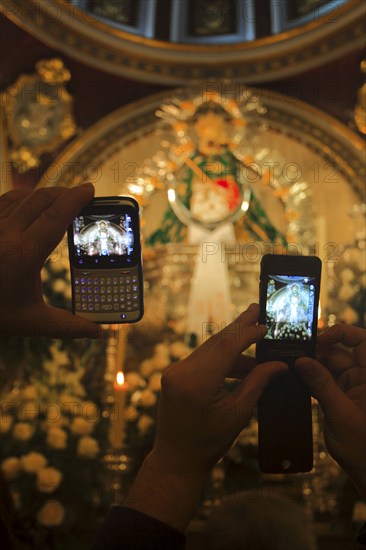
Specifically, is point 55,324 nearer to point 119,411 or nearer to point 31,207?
point 31,207

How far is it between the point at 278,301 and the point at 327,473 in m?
0.84

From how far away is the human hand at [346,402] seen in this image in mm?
610

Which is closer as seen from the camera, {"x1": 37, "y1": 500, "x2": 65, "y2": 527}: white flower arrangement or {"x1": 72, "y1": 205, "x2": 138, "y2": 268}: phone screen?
{"x1": 72, "y1": 205, "x2": 138, "y2": 268}: phone screen

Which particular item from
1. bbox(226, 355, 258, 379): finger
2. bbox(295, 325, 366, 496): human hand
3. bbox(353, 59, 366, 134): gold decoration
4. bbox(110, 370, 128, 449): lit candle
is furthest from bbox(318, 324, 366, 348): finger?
bbox(353, 59, 366, 134): gold decoration

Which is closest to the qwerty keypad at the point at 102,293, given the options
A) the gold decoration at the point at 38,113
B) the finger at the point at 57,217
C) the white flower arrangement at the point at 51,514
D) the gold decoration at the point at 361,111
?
the finger at the point at 57,217

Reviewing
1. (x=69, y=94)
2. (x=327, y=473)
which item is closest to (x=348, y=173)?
(x=69, y=94)

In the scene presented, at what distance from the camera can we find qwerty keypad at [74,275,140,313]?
0.81 meters

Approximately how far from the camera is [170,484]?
57 centimetres

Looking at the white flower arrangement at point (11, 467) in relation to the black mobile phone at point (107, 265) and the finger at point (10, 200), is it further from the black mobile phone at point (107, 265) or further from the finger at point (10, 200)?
the finger at point (10, 200)

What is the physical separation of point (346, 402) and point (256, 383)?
95 millimetres

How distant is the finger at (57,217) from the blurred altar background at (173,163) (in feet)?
2.98

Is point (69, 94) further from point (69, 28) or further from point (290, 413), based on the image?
point (290, 413)

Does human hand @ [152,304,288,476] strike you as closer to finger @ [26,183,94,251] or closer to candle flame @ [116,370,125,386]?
finger @ [26,183,94,251]

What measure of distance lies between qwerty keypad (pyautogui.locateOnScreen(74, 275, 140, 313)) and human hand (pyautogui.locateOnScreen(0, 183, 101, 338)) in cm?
7
